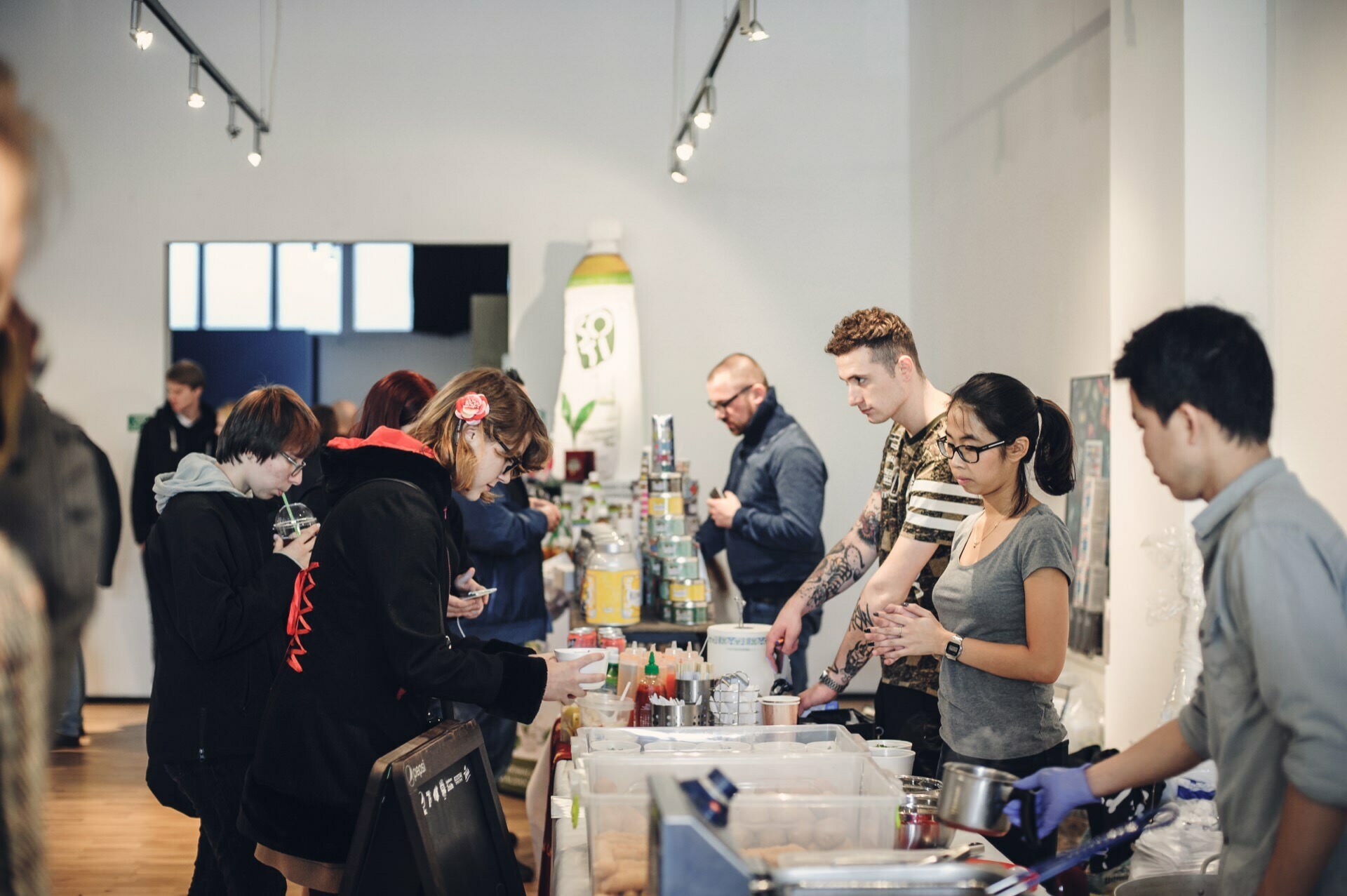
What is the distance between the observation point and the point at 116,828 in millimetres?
4383

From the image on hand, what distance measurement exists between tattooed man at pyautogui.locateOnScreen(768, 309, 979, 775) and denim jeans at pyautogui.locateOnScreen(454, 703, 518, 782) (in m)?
1.71

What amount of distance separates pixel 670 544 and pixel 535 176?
3.16m

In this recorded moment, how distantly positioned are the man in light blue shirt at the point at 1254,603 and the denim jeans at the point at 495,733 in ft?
10.2

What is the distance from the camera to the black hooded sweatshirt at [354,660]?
2014 millimetres

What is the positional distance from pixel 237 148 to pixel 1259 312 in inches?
219

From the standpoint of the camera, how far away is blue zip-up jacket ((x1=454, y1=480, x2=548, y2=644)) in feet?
13.4

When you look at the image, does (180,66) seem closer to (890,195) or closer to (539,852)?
(890,195)

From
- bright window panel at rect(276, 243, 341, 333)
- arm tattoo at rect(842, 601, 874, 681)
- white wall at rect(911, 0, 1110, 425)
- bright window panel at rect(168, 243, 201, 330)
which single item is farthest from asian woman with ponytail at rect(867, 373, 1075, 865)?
bright window panel at rect(168, 243, 201, 330)

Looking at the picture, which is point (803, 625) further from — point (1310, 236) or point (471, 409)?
point (471, 409)

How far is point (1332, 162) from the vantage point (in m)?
2.90

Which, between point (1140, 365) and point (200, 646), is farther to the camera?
point (200, 646)

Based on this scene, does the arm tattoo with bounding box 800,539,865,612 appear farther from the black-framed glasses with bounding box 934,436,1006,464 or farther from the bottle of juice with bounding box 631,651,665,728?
the black-framed glasses with bounding box 934,436,1006,464

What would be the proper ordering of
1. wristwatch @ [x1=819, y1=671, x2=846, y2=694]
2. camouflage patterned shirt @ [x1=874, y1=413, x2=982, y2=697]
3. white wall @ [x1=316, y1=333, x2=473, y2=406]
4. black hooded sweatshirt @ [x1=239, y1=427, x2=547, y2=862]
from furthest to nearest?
1. white wall @ [x1=316, y1=333, x2=473, y2=406]
2. wristwatch @ [x1=819, y1=671, x2=846, y2=694]
3. camouflage patterned shirt @ [x1=874, y1=413, x2=982, y2=697]
4. black hooded sweatshirt @ [x1=239, y1=427, x2=547, y2=862]

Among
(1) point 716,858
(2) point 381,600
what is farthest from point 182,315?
(1) point 716,858
